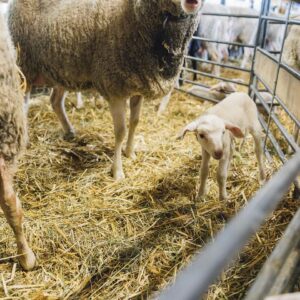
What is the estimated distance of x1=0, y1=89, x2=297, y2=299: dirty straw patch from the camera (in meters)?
1.86

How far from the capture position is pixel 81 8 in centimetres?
288

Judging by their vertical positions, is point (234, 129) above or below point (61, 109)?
above

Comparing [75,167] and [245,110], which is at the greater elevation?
[245,110]

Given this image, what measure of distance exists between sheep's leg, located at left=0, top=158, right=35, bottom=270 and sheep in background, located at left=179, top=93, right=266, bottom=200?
3.76ft

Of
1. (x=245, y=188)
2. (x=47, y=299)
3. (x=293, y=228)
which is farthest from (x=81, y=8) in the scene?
(x=293, y=228)

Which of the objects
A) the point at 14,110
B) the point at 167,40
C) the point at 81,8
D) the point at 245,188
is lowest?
the point at 245,188

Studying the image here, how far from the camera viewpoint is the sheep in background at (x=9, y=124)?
147 cm

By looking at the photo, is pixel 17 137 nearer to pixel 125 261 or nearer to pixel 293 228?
A: pixel 125 261

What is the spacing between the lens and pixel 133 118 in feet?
10.7

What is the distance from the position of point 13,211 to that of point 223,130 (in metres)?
1.42

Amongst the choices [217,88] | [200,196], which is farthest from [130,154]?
[217,88]

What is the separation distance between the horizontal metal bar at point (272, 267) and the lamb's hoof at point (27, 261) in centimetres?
148

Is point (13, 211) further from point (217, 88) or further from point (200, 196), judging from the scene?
point (217, 88)

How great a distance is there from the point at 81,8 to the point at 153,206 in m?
1.87
